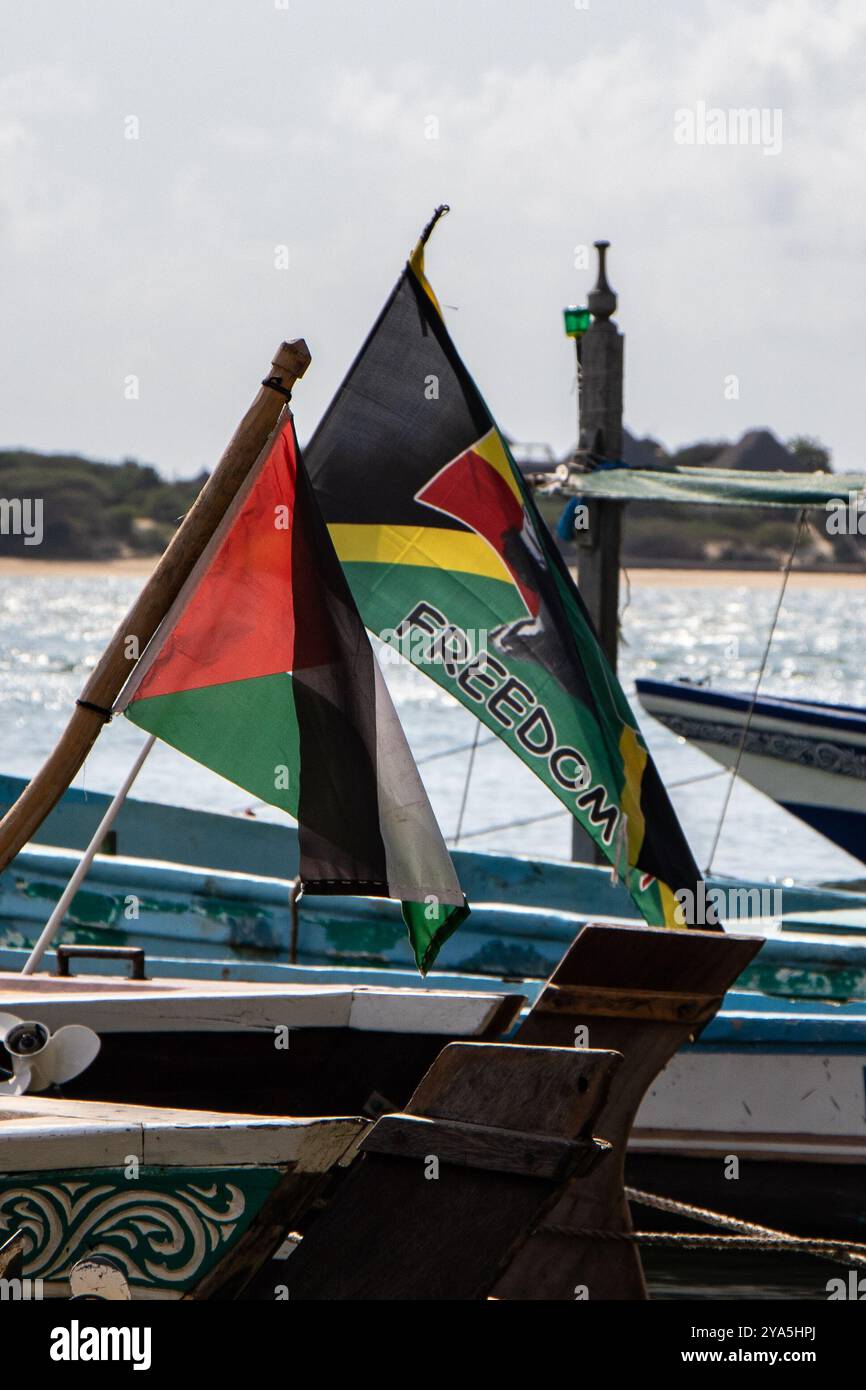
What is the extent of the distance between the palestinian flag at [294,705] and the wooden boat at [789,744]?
27.9 feet

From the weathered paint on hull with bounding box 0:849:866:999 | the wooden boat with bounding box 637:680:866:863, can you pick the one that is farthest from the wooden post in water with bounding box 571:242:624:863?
the wooden boat with bounding box 637:680:866:863

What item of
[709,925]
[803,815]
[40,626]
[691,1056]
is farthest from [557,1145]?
[40,626]

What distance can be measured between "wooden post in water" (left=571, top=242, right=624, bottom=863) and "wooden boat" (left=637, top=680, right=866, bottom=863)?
291cm

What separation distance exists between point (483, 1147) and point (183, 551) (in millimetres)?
2024

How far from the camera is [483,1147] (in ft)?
12.9

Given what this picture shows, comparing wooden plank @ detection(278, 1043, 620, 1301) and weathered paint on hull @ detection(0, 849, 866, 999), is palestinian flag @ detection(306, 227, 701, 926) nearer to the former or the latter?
weathered paint on hull @ detection(0, 849, 866, 999)

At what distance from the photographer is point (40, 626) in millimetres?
71375

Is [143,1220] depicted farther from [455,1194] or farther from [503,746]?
[503,746]

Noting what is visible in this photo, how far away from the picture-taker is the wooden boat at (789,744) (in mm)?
13453

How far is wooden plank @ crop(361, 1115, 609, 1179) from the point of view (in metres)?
3.86

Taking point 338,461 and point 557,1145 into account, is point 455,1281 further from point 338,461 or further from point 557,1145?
Result: point 338,461
